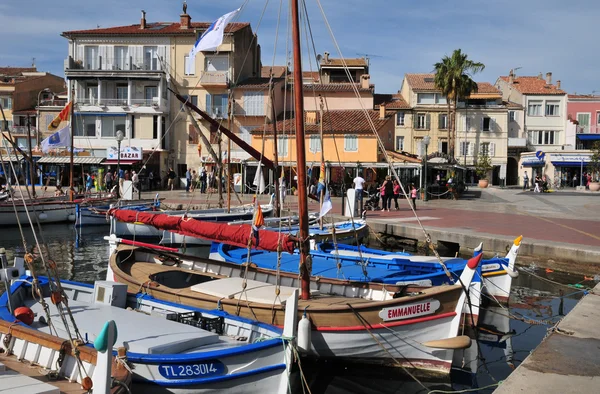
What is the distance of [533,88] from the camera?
220ft

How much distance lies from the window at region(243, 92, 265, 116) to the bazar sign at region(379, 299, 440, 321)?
44098 mm

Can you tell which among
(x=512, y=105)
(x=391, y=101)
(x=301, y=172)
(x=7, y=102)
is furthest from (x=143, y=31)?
(x=301, y=172)

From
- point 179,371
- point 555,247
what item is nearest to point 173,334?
point 179,371

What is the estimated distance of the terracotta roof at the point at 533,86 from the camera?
2601 inches

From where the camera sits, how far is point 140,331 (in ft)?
27.2

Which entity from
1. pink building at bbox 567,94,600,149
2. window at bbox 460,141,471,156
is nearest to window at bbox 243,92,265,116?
window at bbox 460,141,471,156

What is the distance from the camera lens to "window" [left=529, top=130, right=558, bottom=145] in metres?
66.4

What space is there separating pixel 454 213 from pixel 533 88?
145 ft

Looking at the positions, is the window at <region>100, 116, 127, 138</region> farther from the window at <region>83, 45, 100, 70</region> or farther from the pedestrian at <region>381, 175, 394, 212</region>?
the pedestrian at <region>381, 175, 394, 212</region>

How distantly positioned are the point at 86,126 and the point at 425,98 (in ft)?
114

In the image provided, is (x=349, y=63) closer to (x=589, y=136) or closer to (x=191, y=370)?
(x=589, y=136)

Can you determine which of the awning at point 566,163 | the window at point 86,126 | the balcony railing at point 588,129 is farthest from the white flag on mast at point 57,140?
the balcony railing at point 588,129

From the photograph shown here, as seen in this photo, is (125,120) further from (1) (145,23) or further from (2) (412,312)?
(2) (412,312)

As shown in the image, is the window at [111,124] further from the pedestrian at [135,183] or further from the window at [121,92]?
the pedestrian at [135,183]
